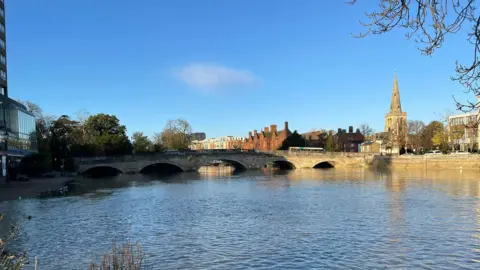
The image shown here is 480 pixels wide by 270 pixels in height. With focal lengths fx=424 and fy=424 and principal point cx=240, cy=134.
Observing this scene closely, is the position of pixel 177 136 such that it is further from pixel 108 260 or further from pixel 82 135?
pixel 108 260

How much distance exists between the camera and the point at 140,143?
384 feet

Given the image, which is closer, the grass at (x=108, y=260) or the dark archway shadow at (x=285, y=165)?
the grass at (x=108, y=260)

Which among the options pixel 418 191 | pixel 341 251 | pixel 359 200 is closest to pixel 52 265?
pixel 341 251

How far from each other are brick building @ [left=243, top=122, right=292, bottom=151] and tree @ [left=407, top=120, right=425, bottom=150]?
4016 cm

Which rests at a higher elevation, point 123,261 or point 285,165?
point 123,261

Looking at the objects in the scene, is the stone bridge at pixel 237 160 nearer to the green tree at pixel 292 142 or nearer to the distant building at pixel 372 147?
the green tree at pixel 292 142

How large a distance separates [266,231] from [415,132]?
102012 millimetres

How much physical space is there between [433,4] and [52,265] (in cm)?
1445

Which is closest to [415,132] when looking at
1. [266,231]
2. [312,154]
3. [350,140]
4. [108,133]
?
[312,154]

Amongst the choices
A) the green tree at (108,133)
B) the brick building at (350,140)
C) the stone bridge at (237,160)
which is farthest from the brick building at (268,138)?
the green tree at (108,133)

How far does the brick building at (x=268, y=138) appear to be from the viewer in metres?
140

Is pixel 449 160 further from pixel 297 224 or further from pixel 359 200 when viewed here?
pixel 297 224

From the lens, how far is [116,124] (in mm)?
97812

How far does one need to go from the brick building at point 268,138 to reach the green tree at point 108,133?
55568 mm
